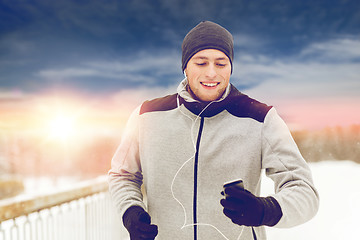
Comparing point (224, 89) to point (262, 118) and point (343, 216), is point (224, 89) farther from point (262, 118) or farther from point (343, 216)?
point (343, 216)

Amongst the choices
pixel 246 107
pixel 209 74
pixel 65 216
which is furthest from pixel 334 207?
pixel 209 74

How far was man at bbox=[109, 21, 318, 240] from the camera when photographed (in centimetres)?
134

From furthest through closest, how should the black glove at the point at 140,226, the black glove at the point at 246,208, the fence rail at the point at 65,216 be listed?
the fence rail at the point at 65,216, the black glove at the point at 140,226, the black glove at the point at 246,208

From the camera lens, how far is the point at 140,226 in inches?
52.4

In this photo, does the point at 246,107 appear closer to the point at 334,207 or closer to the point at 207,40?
the point at 207,40

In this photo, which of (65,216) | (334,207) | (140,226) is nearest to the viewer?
(140,226)

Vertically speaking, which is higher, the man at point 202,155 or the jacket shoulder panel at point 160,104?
the jacket shoulder panel at point 160,104

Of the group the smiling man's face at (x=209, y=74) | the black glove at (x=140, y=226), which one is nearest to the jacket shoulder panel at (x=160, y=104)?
the smiling man's face at (x=209, y=74)

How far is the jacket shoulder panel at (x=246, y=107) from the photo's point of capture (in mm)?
1446

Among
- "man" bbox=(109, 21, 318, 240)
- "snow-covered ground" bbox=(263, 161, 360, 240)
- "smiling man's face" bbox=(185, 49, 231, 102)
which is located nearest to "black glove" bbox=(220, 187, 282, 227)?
"man" bbox=(109, 21, 318, 240)

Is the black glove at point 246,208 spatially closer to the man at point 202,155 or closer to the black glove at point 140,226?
the man at point 202,155

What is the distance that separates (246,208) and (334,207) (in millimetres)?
7608

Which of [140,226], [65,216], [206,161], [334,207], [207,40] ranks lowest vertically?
[334,207]

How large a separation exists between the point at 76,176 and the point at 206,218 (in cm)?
5468
